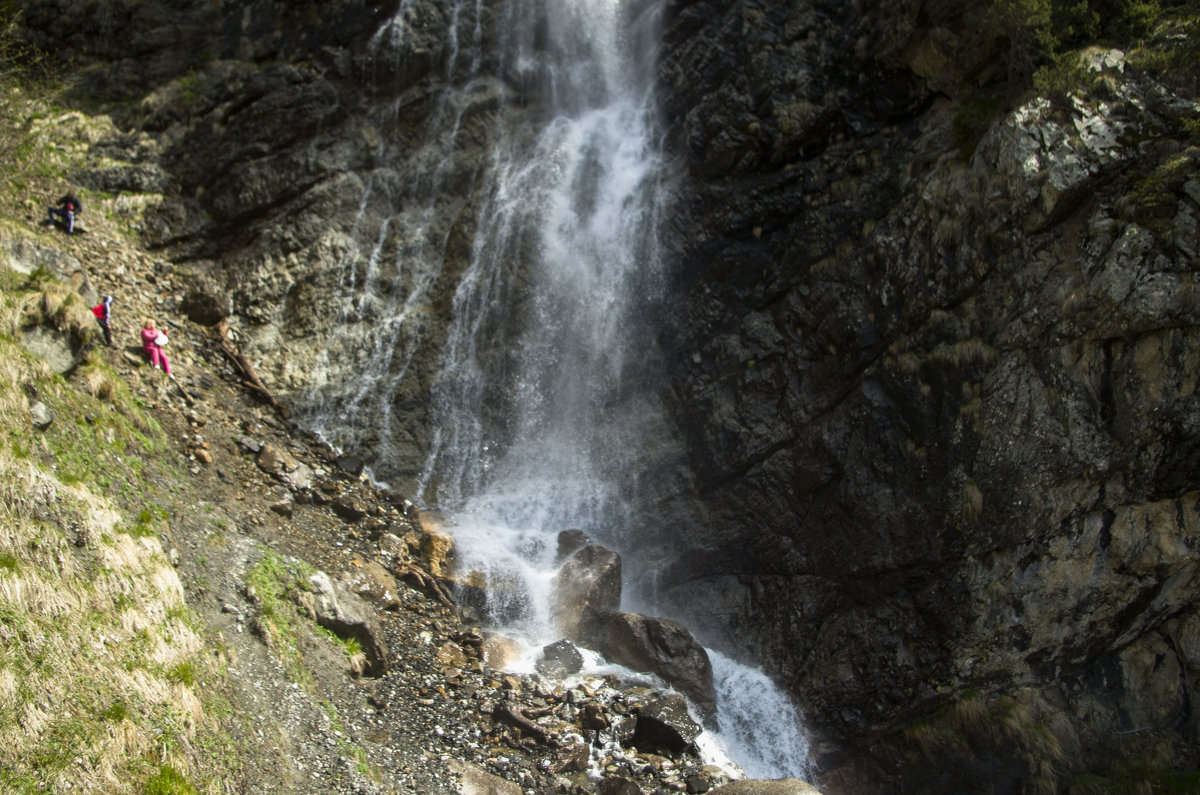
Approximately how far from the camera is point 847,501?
642 inches

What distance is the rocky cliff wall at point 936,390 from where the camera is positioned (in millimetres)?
12859

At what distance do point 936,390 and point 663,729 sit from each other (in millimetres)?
8757

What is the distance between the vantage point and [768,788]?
35.9ft

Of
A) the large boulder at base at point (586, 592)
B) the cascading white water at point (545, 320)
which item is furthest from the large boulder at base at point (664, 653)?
the cascading white water at point (545, 320)

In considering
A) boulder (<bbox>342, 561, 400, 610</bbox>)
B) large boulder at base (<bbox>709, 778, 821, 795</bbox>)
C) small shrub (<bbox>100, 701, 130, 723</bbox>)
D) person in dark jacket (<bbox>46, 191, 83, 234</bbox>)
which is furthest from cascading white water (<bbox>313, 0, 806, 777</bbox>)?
small shrub (<bbox>100, 701, 130, 723</bbox>)

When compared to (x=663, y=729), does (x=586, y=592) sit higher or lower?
higher

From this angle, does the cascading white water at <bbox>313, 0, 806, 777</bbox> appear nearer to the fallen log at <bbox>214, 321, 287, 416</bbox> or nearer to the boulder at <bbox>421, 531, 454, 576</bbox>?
the boulder at <bbox>421, 531, 454, 576</bbox>

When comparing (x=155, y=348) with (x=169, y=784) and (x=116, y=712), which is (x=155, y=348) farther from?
(x=169, y=784)

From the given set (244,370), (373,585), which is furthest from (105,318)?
(373,585)

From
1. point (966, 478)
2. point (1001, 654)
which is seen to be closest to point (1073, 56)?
point (966, 478)

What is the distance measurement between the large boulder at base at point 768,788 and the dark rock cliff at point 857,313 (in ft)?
14.4

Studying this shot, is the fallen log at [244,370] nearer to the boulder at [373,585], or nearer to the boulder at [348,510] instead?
the boulder at [348,510]

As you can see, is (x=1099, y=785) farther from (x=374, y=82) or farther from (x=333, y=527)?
(x=374, y=82)

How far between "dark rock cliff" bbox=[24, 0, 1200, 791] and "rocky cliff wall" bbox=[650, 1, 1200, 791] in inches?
2.5
